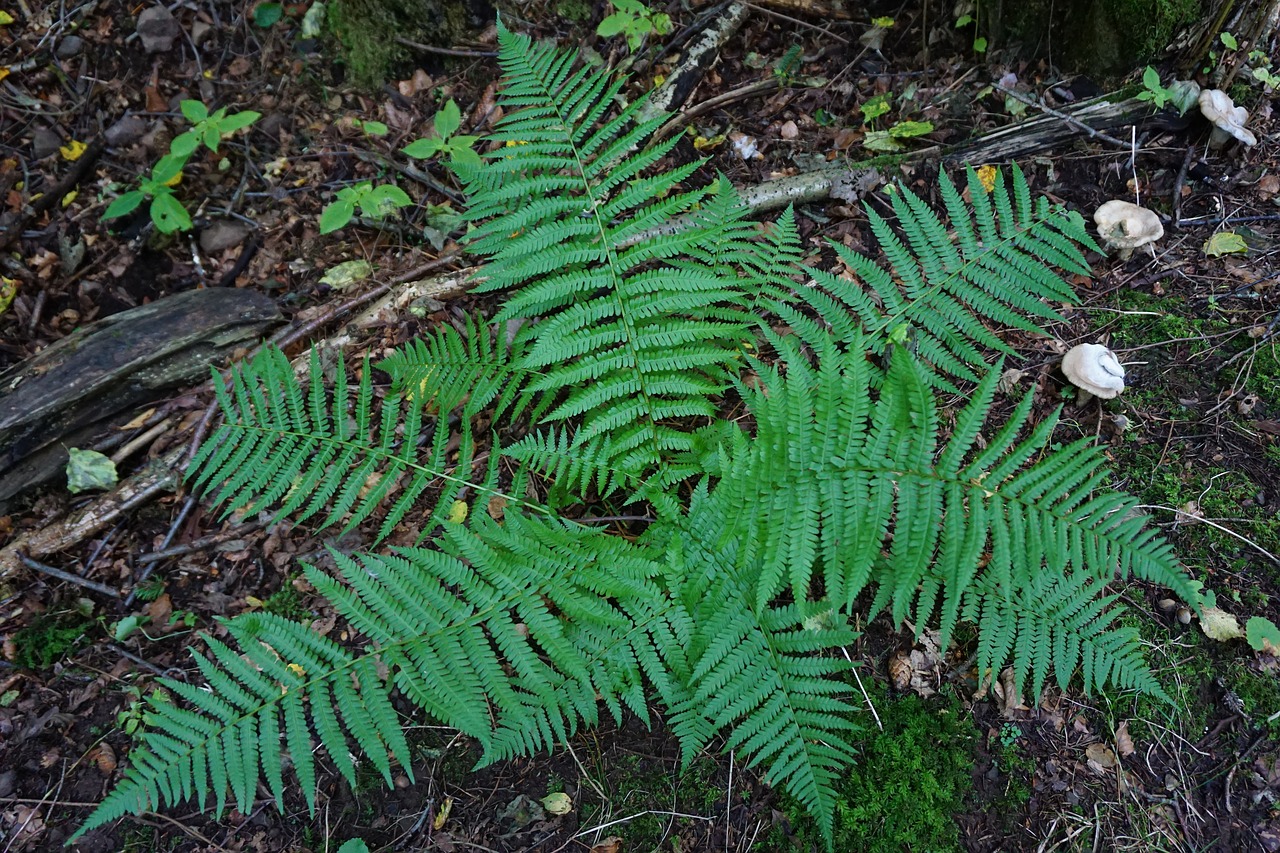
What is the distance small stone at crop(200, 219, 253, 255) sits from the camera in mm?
4566

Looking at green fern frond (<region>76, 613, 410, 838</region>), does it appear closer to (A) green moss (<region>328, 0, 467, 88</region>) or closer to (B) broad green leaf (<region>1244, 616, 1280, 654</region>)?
(B) broad green leaf (<region>1244, 616, 1280, 654</region>)

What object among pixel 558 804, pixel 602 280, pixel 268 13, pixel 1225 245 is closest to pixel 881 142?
pixel 1225 245

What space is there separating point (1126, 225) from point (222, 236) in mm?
5064

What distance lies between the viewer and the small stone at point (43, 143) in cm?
494

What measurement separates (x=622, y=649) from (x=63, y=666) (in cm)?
256

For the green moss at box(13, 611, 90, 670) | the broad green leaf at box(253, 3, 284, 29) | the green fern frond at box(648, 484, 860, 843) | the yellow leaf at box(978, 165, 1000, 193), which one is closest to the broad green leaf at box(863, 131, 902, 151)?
the yellow leaf at box(978, 165, 1000, 193)

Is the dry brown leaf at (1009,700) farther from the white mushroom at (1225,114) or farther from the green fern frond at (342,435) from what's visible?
the white mushroom at (1225,114)

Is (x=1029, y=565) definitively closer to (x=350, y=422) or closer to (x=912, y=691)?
(x=912, y=691)

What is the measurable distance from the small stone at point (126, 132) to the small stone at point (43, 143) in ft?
1.26

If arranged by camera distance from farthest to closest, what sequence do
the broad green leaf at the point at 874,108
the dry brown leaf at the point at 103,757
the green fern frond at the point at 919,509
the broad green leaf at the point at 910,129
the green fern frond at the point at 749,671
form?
1. the broad green leaf at the point at 874,108
2. the broad green leaf at the point at 910,129
3. the dry brown leaf at the point at 103,757
4. the green fern frond at the point at 749,671
5. the green fern frond at the point at 919,509

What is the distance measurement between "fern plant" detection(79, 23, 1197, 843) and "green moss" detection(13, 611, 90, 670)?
633mm

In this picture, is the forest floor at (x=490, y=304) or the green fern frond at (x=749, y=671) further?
the forest floor at (x=490, y=304)

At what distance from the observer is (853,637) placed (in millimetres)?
2574

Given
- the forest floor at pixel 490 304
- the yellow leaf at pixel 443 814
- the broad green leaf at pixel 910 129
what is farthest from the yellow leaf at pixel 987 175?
the yellow leaf at pixel 443 814
